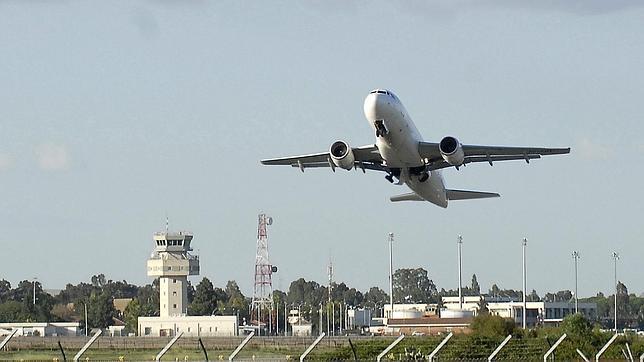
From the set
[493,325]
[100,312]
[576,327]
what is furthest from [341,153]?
[100,312]

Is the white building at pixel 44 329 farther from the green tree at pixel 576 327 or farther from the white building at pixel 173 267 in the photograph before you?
the green tree at pixel 576 327

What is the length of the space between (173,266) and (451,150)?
383 feet

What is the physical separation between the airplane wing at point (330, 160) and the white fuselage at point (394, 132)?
0.67 meters

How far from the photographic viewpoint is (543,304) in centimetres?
19112

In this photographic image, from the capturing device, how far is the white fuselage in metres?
57.0

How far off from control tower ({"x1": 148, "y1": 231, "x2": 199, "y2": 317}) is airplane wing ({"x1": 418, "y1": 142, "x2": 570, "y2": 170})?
112 meters

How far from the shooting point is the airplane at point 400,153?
2266 inches

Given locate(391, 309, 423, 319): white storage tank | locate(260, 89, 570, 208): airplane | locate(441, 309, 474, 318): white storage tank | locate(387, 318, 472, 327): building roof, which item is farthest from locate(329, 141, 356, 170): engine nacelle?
locate(391, 309, 423, 319): white storage tank

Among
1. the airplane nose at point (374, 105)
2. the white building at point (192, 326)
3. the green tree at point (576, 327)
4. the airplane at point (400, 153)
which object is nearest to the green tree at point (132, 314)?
the white building at point (192, 326)

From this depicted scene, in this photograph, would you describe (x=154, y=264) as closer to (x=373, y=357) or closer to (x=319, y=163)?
(x=319, y=163)

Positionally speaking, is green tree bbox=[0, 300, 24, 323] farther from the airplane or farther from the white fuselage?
the white fuselage

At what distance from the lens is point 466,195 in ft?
256

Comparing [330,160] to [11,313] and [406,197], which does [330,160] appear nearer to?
[406,197]

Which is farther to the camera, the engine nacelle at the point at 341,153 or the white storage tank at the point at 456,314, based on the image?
the white storage tank at the point at 456,314
